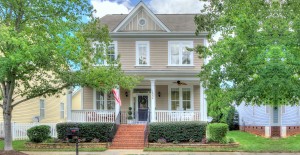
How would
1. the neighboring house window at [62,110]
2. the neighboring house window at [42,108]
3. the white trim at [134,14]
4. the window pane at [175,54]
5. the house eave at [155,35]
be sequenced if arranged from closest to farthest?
the house eave at [155,35]
the white trim at [134,14]
the window pane at [175,54]
the neighboring house window at [42,108]
the neighboring house window at [62,110]

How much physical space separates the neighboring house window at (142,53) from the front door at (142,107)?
7.90ft

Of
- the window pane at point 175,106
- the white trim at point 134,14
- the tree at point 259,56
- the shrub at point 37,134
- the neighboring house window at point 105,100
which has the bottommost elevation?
the shrub at point 37,134

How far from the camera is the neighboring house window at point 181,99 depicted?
81.9 ft

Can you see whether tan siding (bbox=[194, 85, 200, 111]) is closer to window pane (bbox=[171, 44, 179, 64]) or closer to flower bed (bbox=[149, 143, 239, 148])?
window pane (bbox=[171, 44, 179, 64])

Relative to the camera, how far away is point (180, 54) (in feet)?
79.8

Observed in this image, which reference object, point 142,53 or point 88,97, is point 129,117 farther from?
point 142,53

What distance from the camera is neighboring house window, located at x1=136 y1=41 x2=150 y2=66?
24.4 metres

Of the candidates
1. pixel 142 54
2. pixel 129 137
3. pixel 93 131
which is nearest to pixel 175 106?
pixel 142 54

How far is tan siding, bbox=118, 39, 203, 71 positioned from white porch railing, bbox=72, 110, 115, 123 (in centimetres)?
331

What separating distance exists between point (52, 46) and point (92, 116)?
8699 mm

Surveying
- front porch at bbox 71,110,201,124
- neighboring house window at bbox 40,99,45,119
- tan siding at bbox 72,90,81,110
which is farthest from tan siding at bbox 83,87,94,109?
tan siding at bbox 72,90,81,110

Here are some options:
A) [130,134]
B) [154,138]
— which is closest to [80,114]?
[130,134]

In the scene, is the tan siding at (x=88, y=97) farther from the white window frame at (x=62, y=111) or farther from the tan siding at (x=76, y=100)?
the tan siding at (x=76, y=100)

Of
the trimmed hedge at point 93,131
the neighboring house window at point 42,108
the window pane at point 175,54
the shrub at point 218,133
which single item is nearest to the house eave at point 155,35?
the window pane at point 175,54
